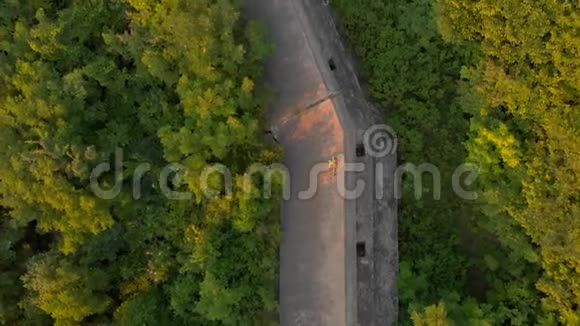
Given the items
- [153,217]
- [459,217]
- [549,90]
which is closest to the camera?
[549,90]

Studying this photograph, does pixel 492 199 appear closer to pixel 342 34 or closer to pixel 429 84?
pixel 429 84

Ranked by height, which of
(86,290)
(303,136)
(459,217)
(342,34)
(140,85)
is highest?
(342,34)

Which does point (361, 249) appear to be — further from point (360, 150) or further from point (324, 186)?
point (360, 150)

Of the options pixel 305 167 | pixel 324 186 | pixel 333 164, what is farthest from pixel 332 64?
pixel 324 186

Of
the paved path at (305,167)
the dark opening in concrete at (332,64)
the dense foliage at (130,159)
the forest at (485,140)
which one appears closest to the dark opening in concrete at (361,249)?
the paved path at (305,167)

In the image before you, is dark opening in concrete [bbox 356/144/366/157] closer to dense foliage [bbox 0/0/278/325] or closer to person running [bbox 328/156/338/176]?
person running [bbox 328/156/338/176]

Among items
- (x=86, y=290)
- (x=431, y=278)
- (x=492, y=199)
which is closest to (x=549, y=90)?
(x=492, y=199)

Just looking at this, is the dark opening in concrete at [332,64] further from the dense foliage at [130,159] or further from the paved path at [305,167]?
the dense foliage at [130,159]
